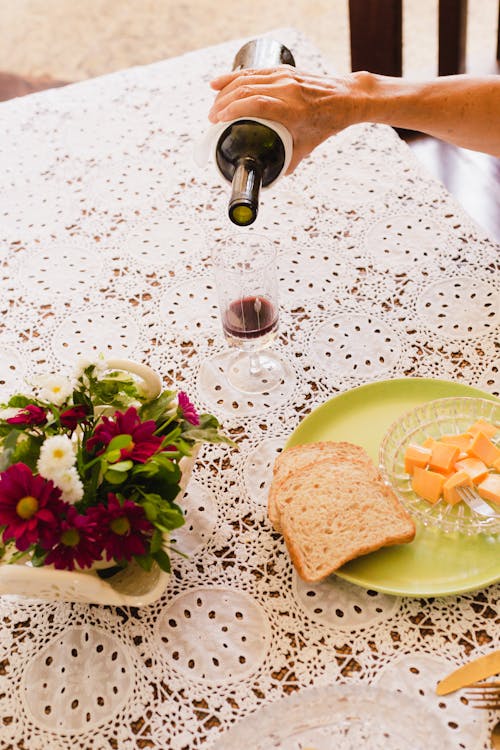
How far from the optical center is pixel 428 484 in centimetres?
96

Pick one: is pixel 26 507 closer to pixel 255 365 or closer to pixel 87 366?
pixel 87 366

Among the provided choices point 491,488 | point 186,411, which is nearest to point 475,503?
point 491,488

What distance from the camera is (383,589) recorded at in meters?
0.89

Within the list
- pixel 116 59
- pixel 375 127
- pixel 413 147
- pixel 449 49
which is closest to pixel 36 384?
pixel 375 127

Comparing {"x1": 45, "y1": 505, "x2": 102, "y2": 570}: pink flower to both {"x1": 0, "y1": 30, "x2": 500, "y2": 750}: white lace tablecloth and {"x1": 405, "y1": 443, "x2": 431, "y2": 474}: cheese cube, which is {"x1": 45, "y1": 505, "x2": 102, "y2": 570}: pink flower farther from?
{"x1": 405, "y1": 443, "x2": 431, "y2": 474}: cheese cube

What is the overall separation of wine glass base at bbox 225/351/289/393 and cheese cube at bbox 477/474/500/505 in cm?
37

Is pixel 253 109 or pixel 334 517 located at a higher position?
pixel 253 109

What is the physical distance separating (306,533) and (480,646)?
0.23m

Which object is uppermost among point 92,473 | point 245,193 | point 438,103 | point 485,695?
point 438,103

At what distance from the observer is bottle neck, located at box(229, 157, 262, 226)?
3.46ft

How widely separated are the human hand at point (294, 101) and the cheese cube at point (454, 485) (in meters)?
0.61

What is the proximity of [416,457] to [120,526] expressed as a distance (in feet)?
1.23

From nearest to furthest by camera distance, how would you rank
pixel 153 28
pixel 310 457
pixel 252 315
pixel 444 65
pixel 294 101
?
pixel 310 457
pixel 252 315
pixel 294 101
pixel 444 65
pixel 153 28

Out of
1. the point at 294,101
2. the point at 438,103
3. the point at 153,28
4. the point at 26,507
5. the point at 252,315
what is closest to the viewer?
the point at 26,507
